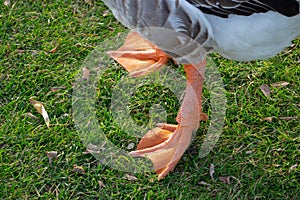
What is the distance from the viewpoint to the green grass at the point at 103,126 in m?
2.63

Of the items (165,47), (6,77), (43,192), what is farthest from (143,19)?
(6,77)

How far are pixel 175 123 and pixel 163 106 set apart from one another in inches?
5.3

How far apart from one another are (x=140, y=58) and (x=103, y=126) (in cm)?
50

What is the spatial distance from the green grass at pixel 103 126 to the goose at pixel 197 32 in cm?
12

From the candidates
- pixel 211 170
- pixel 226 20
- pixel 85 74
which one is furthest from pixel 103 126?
pixel 226 20

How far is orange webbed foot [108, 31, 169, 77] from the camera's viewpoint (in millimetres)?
3096

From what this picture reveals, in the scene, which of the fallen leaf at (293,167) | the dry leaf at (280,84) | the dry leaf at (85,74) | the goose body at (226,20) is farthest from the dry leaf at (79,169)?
the dry leaf at (280,84)

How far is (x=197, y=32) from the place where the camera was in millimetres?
2271

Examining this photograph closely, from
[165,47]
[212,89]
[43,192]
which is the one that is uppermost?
[165,47]

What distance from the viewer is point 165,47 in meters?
2.48

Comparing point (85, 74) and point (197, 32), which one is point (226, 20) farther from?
point (85, 74)

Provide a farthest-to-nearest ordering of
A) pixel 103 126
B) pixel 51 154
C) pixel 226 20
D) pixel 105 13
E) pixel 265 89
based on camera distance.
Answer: pixel 105 13 < pixel 265 89 < pixel 103 126 < pixel 51 154 < pixel 226 20

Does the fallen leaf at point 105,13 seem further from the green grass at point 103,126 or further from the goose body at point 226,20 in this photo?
the goose body at point 226,20

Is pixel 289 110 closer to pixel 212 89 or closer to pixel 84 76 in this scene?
pixel 212 89
